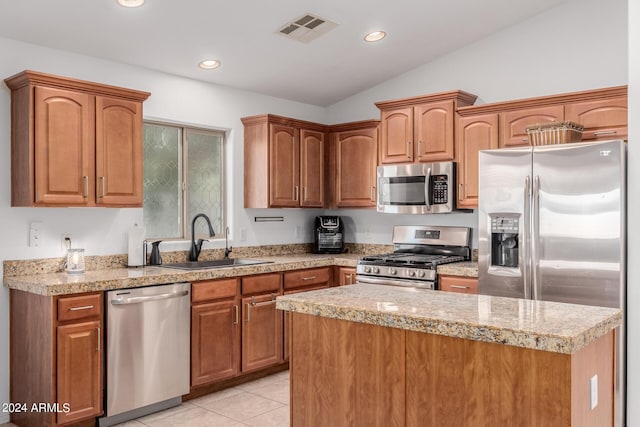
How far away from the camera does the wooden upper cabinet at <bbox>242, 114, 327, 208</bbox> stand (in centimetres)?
475

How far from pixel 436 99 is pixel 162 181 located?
7.75 ft

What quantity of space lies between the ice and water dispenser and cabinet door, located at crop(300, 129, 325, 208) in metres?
1.89

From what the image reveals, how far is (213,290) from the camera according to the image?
12.8ft

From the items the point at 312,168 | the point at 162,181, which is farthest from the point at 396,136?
the point at 162,181

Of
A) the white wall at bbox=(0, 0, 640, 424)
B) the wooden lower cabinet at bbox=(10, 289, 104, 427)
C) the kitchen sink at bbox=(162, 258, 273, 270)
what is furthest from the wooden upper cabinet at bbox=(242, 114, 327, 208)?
the wooden lower cabinet at bbox=(10, 289, 104, 427)

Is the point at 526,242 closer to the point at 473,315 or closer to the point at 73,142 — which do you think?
the point at 473,315

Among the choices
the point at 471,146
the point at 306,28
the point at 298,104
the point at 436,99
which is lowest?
the point at 471,146

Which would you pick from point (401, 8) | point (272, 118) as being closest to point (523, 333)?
point (401, 8)

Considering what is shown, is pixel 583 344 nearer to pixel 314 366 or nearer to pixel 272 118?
pixel 314 366

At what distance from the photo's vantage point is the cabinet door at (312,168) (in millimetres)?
5047

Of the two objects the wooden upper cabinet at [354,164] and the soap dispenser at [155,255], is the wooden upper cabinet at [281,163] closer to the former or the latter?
the wooden upper cabinet at [354,164]

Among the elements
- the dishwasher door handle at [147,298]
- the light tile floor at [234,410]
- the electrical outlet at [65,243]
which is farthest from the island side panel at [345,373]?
the electrical outlet at [65,243]

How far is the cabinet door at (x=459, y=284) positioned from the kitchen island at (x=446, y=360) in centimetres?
160

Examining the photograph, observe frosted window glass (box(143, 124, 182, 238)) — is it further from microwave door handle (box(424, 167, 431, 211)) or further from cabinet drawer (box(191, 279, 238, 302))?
microwave door handle (box(424, 167, 431, 211))
